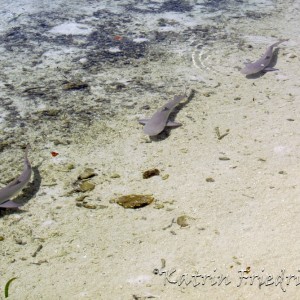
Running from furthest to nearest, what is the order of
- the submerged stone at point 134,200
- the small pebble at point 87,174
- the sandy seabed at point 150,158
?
the small pebble at point 87,174
the submerged stone at point 134,200
the sandy seabed at point 150,158

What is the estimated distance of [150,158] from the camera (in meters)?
4.61

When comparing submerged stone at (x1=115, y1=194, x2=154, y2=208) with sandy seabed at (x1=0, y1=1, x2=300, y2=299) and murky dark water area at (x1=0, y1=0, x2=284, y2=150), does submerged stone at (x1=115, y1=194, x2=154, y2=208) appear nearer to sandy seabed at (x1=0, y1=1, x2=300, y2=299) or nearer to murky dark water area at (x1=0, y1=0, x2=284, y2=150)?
sandy seabed at (x1=0, y1=1, x2=300, y2=299)

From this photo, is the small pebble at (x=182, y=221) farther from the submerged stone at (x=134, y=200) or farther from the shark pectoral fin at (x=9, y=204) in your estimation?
the shark pectoral fin at (x=9, y=204)

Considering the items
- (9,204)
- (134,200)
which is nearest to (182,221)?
(134,200)

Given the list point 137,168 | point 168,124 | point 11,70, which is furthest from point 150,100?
point 11,70

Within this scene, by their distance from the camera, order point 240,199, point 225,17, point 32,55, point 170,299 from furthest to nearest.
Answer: point 225,17 → point 32,55 → point 240,199 → point 170,299

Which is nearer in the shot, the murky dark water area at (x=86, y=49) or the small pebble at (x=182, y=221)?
the small pebble at (x=182, y=221)

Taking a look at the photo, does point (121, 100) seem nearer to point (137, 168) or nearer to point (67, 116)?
point (67, 116)

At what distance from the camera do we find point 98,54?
674 centimetres

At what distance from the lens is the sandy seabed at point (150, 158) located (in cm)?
334

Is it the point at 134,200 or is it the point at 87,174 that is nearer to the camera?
the point at 134,200

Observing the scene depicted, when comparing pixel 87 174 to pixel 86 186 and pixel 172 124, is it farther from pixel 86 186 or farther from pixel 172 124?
pixel 172 124

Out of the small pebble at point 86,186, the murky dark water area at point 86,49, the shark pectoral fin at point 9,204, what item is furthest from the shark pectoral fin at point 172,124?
the shark pectoral fin at point 9,204

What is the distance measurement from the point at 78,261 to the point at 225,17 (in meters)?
5.88
